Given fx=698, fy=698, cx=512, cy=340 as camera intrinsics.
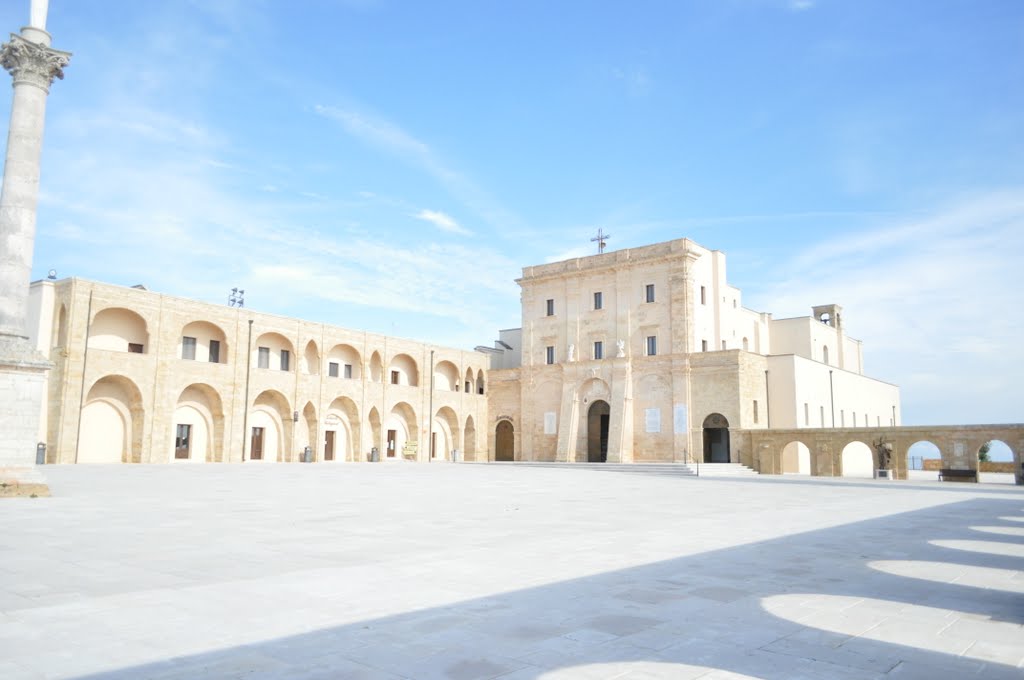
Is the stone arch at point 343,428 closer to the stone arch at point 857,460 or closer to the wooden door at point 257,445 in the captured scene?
the wooden door at point 257,445

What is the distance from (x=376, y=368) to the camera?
1779 inches

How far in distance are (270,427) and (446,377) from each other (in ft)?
46.5

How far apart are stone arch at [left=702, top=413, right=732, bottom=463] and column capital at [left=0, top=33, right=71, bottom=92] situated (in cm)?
3347

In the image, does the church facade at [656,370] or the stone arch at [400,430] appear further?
the stone arch at [400,430]

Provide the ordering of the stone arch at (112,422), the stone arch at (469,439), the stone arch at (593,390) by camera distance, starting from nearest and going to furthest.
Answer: the stone arch at (112,422)
the stone arch at (593,390)
the stone arch at (469,439)

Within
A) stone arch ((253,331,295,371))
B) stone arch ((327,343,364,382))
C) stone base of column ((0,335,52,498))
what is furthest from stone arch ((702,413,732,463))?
stone base of column ((0,335,52,498))

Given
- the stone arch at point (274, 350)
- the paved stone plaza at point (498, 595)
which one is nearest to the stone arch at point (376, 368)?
the stone arch at point (274, 350)

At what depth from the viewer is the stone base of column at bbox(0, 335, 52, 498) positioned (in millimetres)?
14195

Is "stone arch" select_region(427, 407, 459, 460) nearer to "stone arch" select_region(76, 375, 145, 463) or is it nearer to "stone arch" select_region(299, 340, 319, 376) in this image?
"stone arch" select_region(299, 340, 319, 376)

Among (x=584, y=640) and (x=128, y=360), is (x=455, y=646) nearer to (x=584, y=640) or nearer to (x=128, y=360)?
(x=584, y=640)

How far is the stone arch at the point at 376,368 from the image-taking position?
4475cm

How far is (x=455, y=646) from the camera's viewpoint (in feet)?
15.5

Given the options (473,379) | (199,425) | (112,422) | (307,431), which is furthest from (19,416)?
(473,379)

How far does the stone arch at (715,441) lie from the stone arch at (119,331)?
29359 millimetres
